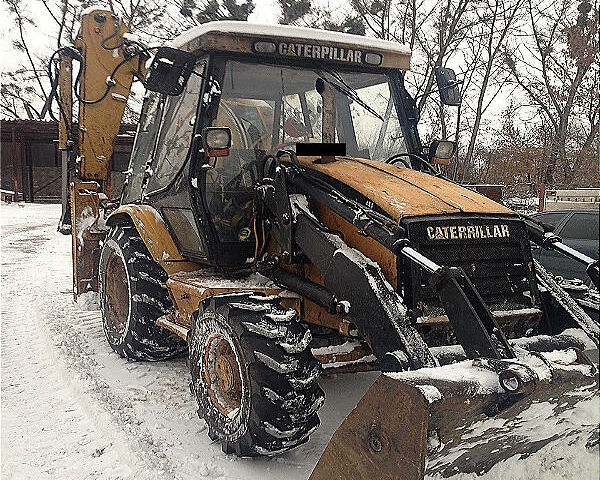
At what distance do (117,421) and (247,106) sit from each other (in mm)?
2440

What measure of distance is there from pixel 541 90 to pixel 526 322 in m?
13.7

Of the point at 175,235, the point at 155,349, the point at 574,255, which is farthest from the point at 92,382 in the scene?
the point at 574,255

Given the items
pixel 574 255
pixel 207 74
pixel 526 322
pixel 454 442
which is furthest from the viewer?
pixel 207 74

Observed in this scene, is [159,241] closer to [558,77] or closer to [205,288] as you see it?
[205,288]

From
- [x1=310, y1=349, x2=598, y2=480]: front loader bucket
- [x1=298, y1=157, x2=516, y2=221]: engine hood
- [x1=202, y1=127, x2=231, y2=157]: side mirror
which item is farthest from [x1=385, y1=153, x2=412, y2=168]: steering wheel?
[x1=310, y1=349, x2=598, y2=480]: front loader bucket

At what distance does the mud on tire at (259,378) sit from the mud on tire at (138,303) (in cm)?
135

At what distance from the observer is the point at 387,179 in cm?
392

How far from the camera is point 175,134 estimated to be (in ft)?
15.6

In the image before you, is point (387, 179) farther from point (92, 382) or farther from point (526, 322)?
point (92, 382)

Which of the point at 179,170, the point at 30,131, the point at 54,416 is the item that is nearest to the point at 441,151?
the point at 179,170

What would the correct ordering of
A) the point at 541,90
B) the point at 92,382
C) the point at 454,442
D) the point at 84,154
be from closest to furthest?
1. the point at 454,442
2. the point at 92,382
3. the point at 84,154
4. the point at 541,90

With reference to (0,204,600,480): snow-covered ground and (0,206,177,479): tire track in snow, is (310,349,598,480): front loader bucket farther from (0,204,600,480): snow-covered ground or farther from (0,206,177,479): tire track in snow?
(0,206,177,479): tire track in snow

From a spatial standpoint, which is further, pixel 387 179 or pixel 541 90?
pixel 541 90

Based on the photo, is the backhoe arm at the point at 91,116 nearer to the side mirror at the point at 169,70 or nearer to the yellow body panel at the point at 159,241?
the yellow body panel at the point at 159,241
